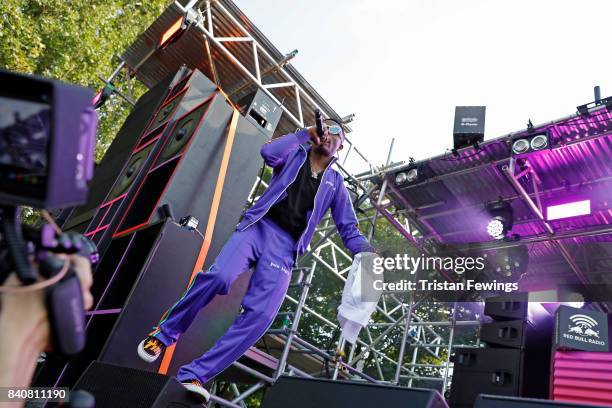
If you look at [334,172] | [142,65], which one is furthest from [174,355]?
[142,65]

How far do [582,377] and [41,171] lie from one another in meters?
4.52

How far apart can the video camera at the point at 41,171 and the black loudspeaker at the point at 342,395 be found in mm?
1148

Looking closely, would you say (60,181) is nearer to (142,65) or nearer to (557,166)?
(557,166)

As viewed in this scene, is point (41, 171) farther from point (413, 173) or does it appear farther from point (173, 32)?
point (413, 173)

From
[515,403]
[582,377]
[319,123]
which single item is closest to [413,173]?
[582,377]

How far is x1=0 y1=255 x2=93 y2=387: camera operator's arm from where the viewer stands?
1.04m

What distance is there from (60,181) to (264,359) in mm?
4198

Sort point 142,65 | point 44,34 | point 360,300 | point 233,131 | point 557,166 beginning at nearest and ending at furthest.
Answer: point 360,300 < point 233,131 < point 557,166 < point 142,65 < point 44,34

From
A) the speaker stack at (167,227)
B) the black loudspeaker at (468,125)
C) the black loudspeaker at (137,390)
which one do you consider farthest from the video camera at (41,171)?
the black loudspeaker at (468,125)

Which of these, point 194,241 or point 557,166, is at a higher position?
point 557,166

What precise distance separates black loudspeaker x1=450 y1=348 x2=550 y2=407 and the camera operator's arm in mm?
4325

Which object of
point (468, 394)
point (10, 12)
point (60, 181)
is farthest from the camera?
point (10, 12)

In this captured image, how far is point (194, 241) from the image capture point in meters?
3.63

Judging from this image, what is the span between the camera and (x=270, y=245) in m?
3.02
